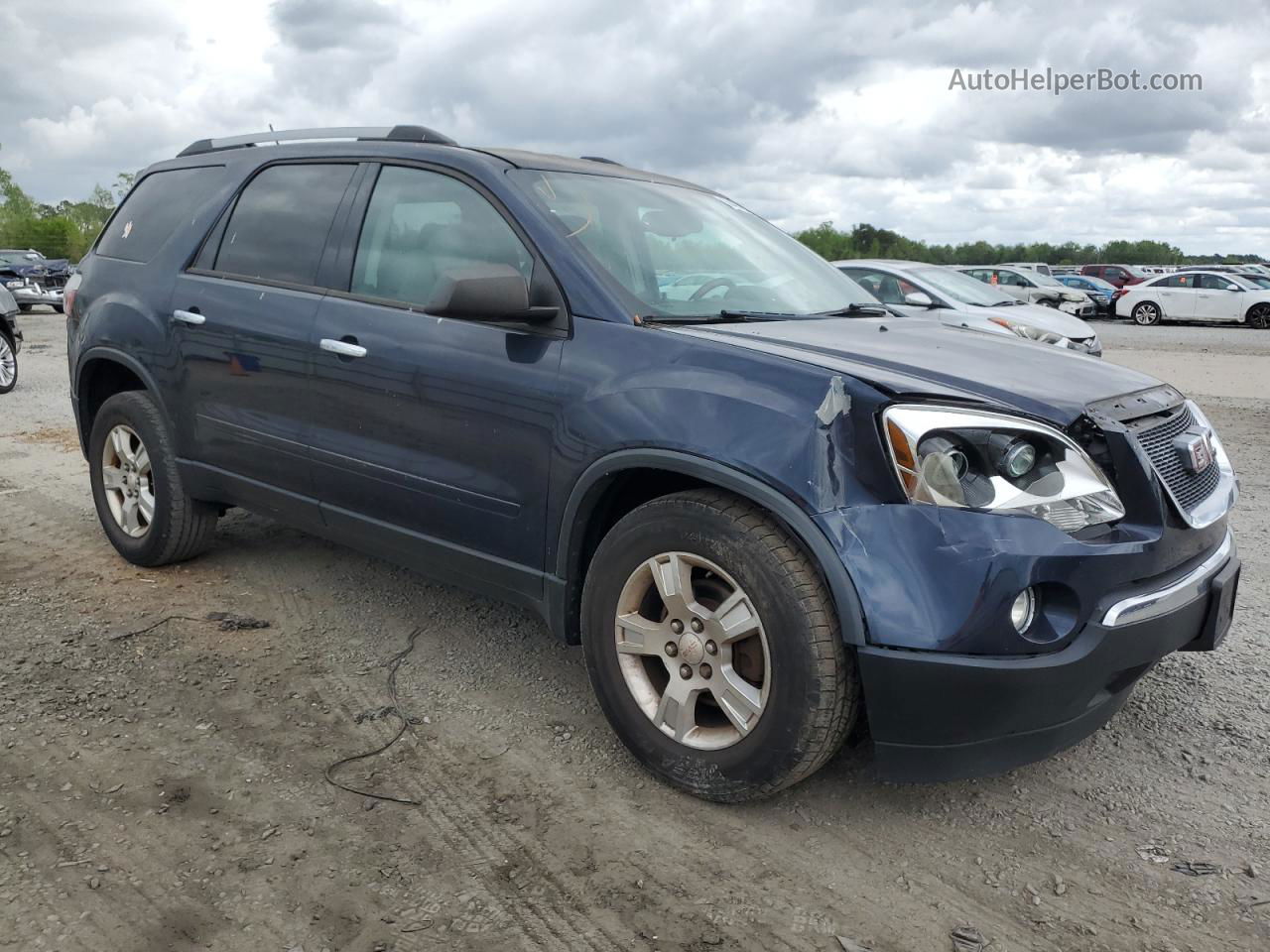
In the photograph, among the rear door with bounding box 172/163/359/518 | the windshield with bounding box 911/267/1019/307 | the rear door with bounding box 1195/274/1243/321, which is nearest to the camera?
the rear door with bounding box 172/163/359/518

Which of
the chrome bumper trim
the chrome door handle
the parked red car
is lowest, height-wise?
the chrome bumper trim

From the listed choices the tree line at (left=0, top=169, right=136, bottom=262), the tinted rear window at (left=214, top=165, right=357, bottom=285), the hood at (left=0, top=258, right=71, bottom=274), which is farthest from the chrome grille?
the tree line at (left=0, top=169, right=136, bottom=262)

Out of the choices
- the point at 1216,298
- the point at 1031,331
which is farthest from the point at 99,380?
the point at 1216,298

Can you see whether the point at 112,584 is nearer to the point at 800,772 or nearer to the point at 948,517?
the point at 800,772

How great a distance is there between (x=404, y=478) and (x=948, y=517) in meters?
1.89

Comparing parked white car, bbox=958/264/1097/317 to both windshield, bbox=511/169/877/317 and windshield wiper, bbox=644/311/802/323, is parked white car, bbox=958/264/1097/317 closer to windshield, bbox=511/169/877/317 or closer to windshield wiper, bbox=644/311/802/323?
windshield, bbox=511/169/877/317

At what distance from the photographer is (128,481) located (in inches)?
197

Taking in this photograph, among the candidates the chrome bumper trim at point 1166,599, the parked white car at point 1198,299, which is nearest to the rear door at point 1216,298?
the parked white car at point 1198,299

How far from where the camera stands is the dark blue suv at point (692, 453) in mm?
2559

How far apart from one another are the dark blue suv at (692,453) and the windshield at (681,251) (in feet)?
0.06

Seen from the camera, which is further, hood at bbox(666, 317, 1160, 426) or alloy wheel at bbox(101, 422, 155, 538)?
alloy wheel at bbox(101, 422, 155, 538)

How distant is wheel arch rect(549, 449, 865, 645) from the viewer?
259 cm

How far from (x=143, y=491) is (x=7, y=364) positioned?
8593 millimetres

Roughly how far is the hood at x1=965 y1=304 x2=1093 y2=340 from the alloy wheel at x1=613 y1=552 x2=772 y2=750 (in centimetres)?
844
